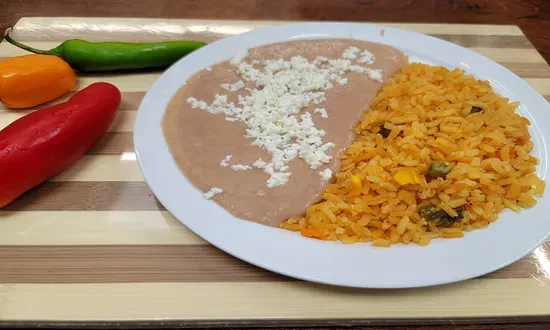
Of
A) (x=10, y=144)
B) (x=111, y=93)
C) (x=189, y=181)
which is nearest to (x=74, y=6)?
(x=111, y=93)

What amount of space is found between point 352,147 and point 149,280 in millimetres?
857

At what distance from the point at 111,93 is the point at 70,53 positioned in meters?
0.49

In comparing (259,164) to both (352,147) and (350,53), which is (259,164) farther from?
(350,53)

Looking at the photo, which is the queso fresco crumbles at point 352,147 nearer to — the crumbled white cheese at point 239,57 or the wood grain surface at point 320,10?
the crumbled white cheese at point 239,57

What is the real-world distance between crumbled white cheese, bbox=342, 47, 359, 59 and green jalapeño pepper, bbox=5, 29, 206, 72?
84cm

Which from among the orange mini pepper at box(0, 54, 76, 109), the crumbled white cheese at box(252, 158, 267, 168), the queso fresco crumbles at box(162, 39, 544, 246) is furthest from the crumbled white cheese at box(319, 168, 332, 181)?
the orange mini pepper at box(0, 54, 76, 109)

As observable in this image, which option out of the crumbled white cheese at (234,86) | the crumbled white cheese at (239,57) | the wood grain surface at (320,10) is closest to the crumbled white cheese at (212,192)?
the crumbled white cheese at (234,86)

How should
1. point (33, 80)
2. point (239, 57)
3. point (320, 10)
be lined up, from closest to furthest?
point (33, 80)
point (239, 57)
point (320, 10)

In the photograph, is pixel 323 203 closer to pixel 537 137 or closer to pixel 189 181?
pixel 189 181

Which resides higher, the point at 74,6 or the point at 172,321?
the point at 74,6

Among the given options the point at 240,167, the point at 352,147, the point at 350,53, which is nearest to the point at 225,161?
the point at 240,167

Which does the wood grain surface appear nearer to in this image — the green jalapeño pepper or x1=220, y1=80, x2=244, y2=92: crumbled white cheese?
the green jalapeño pepper

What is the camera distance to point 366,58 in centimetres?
232

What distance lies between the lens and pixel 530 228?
1.55 metres
